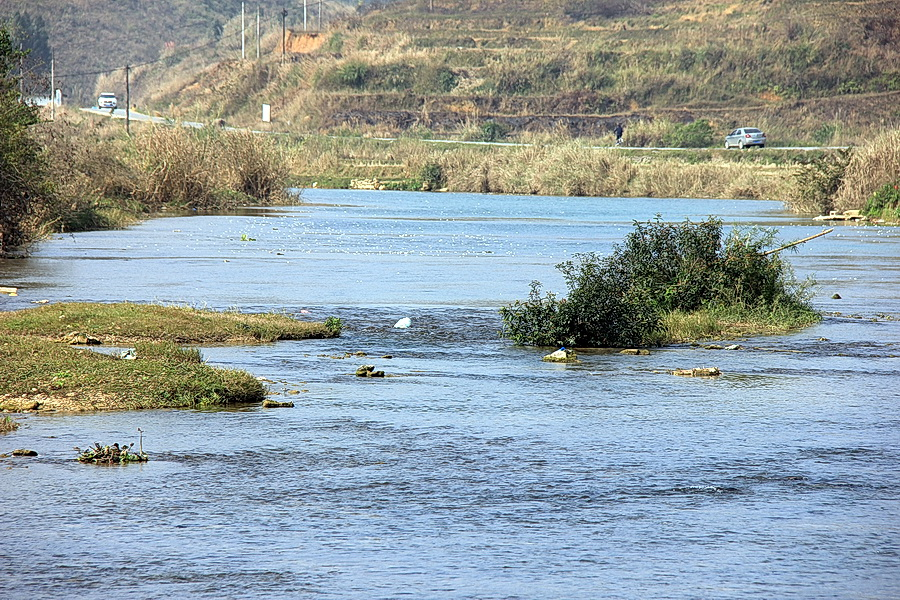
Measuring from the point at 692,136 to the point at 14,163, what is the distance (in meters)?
69.9

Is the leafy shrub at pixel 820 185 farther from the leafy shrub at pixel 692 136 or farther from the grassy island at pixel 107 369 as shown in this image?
the grassy island at pixel 107 369

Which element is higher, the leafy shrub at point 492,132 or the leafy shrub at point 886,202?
the leafy shrub at point 492,132

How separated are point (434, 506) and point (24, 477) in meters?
2.70

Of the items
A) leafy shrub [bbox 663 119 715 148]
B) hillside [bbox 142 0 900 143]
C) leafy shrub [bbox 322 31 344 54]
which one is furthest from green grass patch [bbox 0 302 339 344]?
leafy shrub [bbox 322 31 344 54]

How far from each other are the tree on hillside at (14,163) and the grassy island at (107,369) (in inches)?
478

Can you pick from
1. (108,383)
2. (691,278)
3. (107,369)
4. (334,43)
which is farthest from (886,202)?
(334,43)

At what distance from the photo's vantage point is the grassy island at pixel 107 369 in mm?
11539

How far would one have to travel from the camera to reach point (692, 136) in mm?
91938

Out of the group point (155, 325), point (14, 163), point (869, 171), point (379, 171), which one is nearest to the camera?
point (155, 325)

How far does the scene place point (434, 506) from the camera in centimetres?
843

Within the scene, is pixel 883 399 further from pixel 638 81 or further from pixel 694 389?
pixel 638 81

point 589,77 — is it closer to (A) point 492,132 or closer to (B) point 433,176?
(A) point 492,132

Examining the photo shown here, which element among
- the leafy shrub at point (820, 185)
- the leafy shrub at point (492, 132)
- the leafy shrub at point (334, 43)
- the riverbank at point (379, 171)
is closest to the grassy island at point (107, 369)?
the riverbank at point (379, 171)

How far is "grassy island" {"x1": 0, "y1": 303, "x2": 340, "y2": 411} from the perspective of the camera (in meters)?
11.5
